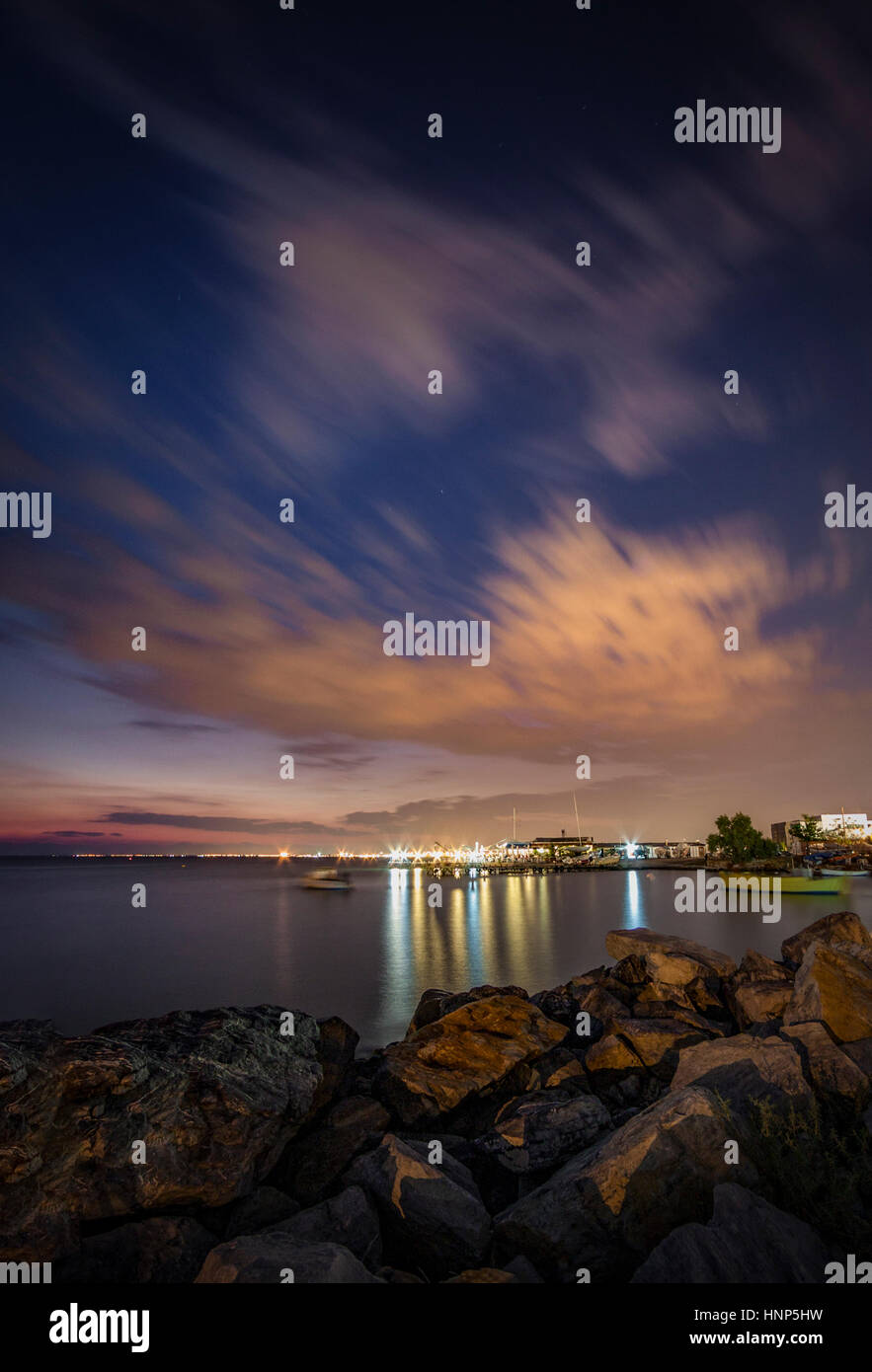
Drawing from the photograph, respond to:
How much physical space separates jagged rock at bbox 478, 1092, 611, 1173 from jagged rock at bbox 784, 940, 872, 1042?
4130 mm

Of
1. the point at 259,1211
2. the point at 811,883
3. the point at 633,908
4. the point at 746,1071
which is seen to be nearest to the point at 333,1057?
the point at 259,1211

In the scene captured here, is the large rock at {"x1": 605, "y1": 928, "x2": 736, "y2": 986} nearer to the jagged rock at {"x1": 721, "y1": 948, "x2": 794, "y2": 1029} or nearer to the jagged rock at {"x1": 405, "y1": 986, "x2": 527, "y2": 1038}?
the jagged rock at {"x1": 721, "y1": 948, "x2": 794, "y2": 1029}

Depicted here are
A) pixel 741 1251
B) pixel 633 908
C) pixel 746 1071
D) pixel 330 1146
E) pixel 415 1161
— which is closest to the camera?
pixel 741 1251

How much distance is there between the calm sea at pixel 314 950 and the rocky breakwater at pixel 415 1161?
14.6 metres

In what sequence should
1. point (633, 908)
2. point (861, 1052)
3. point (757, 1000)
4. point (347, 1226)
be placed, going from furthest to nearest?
point (633, 908) → point (757, 1000) → point (861, 1052) → point (347, 1226)

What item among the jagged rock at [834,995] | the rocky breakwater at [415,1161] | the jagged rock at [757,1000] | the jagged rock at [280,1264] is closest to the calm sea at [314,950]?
the jagged rock at [757,1000]

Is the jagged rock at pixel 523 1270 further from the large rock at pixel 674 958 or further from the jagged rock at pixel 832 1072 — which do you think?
the large rock at pixel 674 958

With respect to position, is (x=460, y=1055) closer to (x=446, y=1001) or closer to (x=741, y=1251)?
(x=446, y=1001)

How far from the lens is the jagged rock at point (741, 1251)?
5652 mm

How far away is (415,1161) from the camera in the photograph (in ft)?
28.5

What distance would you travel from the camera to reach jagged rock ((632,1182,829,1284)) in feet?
18.5

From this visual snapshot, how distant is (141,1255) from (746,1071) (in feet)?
26.2
